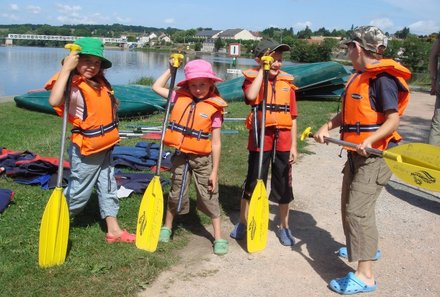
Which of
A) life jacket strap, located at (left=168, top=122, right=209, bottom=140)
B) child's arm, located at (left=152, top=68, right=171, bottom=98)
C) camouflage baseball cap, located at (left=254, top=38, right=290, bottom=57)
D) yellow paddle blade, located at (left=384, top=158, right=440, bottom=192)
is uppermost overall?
camouflage baseball cap, located at (left=254, top=38, right=290, bottom=57)

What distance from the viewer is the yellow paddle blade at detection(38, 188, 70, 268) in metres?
3.38

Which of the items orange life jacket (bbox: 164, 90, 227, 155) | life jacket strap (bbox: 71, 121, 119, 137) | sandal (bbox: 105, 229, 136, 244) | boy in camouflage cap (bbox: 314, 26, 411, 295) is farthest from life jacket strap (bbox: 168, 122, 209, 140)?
boy in camouflage cap (bbox: 314, 26, 411, 295)

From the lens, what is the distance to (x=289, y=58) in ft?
175

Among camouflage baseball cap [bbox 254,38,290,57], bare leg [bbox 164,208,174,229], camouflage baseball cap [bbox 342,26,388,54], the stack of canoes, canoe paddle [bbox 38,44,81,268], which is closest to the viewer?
camouflage baseball cap [bbox 342,26,388,54]

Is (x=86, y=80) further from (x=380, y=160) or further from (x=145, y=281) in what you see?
(x=380, y=160)

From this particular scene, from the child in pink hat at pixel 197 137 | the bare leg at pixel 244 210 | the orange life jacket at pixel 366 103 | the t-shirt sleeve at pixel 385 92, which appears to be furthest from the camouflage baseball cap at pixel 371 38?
the bare leg at pixel 244 210

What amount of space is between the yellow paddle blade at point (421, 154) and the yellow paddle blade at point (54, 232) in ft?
7.96

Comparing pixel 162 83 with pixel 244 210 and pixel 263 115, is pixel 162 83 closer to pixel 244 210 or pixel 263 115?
pixel 263 115

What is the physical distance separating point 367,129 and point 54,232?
8.06ft

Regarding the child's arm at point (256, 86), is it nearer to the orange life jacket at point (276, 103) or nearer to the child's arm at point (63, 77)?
the orange life jacket at point (276, 103)

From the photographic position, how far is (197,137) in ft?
12.4

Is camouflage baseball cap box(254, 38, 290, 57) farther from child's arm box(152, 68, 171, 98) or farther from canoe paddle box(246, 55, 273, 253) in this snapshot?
child's arm box(152, 68, 171, 98)

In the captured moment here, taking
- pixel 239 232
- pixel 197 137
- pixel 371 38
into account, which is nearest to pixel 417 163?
pixel 371 38

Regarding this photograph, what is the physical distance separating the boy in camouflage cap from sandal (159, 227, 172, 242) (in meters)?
1.47
